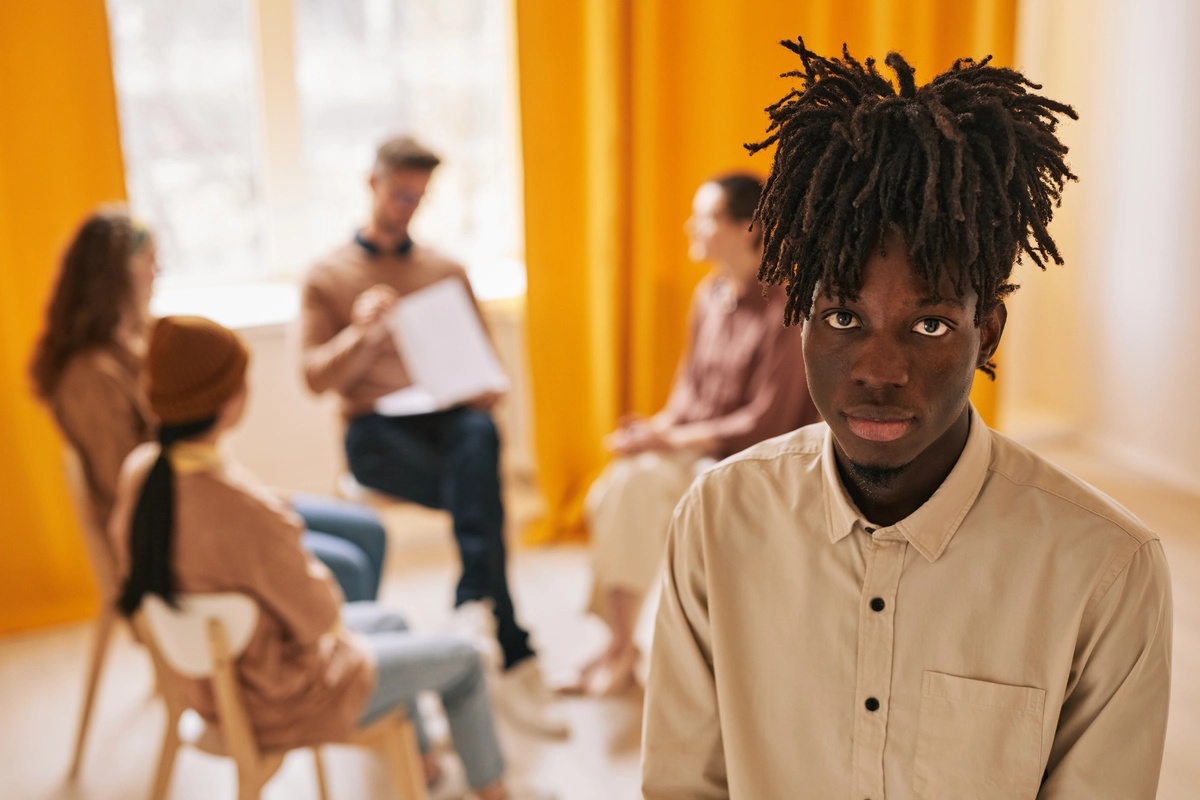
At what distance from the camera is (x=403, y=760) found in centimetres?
A: 196

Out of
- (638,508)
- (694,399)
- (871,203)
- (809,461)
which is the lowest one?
(638,508)

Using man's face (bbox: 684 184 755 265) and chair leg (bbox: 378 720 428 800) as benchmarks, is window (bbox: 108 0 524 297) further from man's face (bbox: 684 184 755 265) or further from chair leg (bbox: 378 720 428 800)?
chair leg (bbox: 378 720 428 800)

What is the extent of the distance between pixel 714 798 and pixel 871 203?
588 millimetres

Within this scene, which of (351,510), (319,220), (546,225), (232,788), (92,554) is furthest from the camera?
(319,220)

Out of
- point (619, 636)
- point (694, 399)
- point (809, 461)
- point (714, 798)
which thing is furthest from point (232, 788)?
point (809, 461)

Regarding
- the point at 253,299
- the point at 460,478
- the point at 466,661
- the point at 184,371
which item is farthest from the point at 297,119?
the point at 466,661

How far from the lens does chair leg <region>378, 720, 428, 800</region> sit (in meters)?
1.95

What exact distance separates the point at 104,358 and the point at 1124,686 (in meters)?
2.02

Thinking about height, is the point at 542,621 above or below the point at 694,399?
below

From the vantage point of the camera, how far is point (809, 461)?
43.4 inches

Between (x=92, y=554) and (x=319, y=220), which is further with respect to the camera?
(x=319, y=220)

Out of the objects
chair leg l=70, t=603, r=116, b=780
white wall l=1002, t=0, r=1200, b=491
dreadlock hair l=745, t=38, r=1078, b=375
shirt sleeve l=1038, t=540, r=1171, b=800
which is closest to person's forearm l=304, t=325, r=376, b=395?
chair leg l=70, t=603, r=116, b=780

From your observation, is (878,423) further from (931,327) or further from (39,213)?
(39,213)

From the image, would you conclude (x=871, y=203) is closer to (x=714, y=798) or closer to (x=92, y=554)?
(x=714, y=798)
